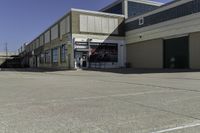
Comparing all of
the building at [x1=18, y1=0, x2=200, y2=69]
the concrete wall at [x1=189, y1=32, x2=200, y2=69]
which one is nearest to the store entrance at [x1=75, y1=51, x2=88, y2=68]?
the building at [x1=18, y1=0, x2=200, y2=69]

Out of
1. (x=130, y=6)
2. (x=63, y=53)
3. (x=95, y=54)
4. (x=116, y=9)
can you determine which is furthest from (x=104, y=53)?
(x=116, y=9)

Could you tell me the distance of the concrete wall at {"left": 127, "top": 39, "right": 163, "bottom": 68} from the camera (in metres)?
37.2

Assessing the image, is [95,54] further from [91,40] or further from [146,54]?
[146,54]

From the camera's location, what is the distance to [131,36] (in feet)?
143

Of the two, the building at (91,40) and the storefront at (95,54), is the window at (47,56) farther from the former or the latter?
the storefront at (95,54)

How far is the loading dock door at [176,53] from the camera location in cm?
3250

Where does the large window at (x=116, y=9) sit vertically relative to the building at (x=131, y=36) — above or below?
above

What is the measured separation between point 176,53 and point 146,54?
6.02 m

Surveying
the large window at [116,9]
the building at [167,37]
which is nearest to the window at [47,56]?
the large window at [116,9]

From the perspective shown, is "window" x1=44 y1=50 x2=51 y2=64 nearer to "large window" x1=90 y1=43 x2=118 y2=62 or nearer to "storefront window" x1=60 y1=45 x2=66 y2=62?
"storefront window" x1=60 y1=45 x2=66 y2=62

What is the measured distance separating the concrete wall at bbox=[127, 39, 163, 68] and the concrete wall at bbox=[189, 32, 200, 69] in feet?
18.7

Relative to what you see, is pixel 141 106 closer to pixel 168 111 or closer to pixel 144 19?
pixel 168 111

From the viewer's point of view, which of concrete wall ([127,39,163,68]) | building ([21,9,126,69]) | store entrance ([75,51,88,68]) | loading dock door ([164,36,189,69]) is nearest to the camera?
loading dock door ([164,36,189,69])

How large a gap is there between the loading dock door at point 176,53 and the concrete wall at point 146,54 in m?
0.95
